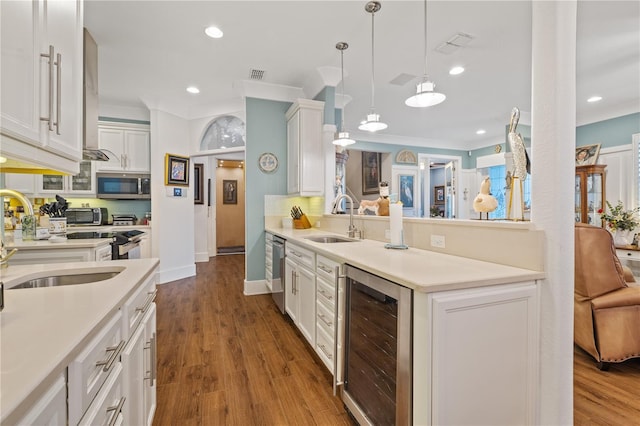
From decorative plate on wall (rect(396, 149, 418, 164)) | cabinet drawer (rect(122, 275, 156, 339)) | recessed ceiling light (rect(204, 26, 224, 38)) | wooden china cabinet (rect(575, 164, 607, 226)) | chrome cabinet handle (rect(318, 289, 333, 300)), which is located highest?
recessed ceiling light (rect(204, 26, 224, 38))

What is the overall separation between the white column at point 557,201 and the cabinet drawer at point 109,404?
176cm

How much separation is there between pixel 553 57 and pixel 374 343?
1636 mm

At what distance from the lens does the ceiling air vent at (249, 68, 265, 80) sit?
12.2ft

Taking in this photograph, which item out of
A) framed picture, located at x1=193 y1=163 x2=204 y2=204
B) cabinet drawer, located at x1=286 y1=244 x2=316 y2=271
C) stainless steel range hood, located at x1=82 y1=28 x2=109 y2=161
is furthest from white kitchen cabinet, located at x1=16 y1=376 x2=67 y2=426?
framed picture, located at x1=193 y1=163 x2=204 y2=204

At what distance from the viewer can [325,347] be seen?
2115 millimetres

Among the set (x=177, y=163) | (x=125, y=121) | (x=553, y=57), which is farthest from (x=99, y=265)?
(x=125, y=121)

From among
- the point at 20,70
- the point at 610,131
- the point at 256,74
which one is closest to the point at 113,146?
the point at 256,74

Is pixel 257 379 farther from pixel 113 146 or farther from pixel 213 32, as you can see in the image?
pixel 113 146

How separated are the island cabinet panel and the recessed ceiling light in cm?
304

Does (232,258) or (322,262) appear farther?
(232,258)

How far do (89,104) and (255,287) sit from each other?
2.78 metres

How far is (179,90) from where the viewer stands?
436 centimetres

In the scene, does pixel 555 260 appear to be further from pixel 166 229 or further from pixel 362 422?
pixel 166 229

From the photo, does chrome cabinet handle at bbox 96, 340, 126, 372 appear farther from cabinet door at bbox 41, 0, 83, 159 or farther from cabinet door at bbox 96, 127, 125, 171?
cabinet door at bbox 96, 127, 125, 171
